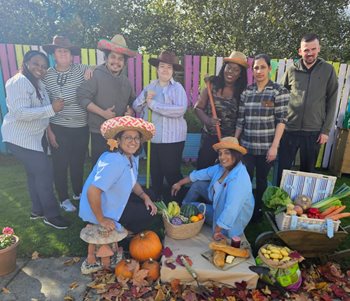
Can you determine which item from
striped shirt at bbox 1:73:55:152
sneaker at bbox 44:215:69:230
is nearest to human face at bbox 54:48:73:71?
striped shirt at bbox 1:73:55:152

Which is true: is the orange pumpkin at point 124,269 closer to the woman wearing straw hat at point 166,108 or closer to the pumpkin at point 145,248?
the pumpkin at point 145,248

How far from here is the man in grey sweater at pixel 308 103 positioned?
3.81 m

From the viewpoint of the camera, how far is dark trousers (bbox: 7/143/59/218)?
11.3ft

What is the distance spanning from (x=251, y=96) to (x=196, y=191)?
132 centimetres

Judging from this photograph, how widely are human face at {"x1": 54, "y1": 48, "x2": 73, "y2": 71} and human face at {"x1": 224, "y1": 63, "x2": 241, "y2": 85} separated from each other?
6.17ft

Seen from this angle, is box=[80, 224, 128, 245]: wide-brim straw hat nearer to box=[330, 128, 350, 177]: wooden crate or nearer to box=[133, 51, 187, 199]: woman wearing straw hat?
box=[133, 51, 187, 199]: woman wearing straw hat

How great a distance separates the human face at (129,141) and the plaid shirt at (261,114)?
1337 mm

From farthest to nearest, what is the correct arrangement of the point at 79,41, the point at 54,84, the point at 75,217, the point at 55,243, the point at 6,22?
the point at 79,41, the point at 6,22, the point at 75,217, the point at 54,84, the point at 55,243

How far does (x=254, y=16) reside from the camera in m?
11.8

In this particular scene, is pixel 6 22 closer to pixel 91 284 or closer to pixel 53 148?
pixel 53 148

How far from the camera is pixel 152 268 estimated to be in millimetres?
2867

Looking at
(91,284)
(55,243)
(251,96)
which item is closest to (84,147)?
(55,243)

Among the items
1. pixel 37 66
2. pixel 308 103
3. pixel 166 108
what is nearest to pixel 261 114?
pixel 308 103

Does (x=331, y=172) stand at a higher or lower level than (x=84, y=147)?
lower
